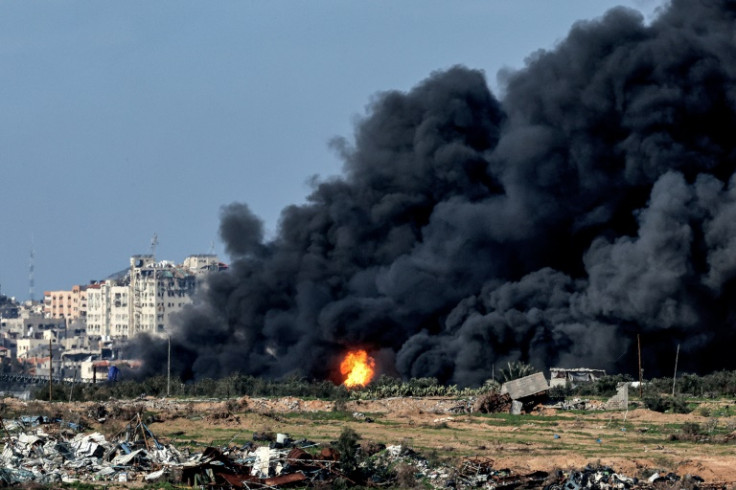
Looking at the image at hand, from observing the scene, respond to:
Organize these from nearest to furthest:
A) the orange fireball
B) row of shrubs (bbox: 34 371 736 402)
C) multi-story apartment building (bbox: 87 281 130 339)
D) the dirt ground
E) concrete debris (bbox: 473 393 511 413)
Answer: the dirt ground → concrete debris (bbox: 473 393 511 413) → row of shrubs (bbox: 34 371 736 402) → the orange fireball → multi-story apartment building (bbox: 87 281 130 339)

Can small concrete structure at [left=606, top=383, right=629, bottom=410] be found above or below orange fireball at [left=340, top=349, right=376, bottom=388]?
below

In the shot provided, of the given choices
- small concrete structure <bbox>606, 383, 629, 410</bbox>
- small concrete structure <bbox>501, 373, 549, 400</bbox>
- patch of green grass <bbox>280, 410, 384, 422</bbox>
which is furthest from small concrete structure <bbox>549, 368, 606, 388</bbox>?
patch of green grass <bbox>280, 410, 384, 422</bbox>

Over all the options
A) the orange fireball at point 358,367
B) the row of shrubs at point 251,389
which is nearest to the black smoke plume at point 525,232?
the orange fireball at point 358,367

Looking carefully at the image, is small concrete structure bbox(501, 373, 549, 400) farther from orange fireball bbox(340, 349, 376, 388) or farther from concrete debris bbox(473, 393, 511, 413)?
orange fireball bbox(340, 349, 376, 388)

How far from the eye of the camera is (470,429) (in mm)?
50188

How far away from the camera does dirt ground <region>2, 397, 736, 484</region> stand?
3897 centimetres

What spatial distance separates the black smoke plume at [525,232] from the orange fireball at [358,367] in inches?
28.0

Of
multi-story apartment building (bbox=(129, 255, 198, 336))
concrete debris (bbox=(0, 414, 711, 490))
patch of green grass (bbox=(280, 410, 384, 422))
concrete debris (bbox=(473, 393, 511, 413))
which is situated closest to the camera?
concrete debris (bbox=(0, 414, 711, 490))

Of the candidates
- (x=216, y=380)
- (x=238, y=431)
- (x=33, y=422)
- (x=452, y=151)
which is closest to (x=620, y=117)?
(x=452, y=151)

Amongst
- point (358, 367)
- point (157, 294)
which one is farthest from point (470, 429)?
point (157, 294)

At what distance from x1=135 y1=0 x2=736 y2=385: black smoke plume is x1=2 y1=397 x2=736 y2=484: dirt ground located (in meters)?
15.8

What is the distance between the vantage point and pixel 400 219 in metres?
84.4

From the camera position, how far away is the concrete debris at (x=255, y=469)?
34.9 m

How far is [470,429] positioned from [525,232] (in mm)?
30021
